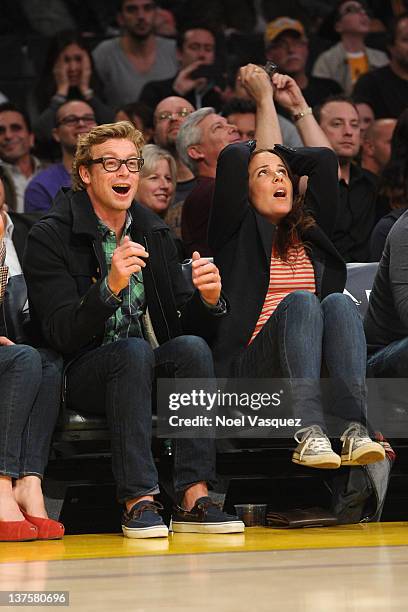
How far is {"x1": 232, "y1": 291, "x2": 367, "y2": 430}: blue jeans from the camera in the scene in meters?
4.11

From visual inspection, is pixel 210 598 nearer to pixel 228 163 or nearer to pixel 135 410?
pixel 135 410

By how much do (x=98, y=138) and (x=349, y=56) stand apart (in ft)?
15.6

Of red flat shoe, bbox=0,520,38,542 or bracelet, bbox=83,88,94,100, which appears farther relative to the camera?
bracelet, bbox=83,88,94,100

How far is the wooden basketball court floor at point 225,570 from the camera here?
2.88 meters

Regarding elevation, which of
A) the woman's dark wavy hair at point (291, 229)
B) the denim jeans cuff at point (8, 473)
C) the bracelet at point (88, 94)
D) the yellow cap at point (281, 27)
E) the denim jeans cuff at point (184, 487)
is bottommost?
the denim jeans cuff at point (184, 487)

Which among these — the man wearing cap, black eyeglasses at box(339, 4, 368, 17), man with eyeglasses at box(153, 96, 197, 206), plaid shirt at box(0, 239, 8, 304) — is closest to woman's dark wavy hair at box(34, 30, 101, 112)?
man with eyeglasses at box(153, 96, 197, 206)

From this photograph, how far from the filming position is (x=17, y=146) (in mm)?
7090

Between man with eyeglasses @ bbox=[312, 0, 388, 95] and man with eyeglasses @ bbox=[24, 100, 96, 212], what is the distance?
2411mm

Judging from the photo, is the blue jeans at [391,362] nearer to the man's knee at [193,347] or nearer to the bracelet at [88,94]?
the man's knee at [193,347]

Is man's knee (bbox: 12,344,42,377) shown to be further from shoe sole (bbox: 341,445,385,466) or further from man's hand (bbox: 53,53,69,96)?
man's hand (bbox: 53,53,69,96)

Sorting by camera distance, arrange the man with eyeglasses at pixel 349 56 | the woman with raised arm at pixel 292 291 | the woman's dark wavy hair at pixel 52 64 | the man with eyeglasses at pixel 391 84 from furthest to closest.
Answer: the man with eyeglasses at pixel 349 56, the man with eyeglasses at pixel 391 84, the woman's dark wavy hair at pixel 52 64, the woman with raised arm at pixel 292 291

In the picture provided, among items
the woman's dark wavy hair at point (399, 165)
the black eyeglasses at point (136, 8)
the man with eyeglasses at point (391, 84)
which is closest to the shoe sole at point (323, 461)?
the woman's dark wavy hair at point (399, 165)

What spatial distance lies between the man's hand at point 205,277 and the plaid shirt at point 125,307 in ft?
0.84

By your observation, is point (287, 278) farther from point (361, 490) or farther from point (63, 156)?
point (63, 156)
